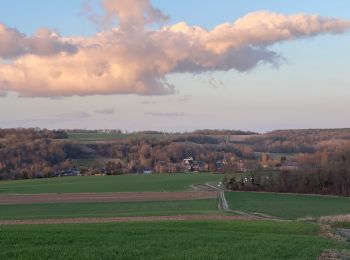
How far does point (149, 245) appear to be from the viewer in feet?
55.6

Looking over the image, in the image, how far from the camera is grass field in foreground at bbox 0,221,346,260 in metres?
15.1

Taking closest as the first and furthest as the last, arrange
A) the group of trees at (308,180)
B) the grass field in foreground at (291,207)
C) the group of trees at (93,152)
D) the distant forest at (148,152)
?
1. the grass field in foreground at (291,207)
2. the group of trees at (308,180)
3. the distant forest at (148,152)
4. the group of trees at (93,152)

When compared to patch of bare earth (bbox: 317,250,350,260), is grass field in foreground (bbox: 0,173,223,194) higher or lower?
lower

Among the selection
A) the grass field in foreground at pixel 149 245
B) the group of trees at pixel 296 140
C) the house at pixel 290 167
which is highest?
the group of trees at pixel 296 140

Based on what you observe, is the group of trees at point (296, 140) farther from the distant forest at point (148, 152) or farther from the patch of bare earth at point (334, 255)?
the patch of bare earth at point (334, 255)

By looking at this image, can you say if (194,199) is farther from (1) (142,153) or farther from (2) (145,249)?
(1) (142,153)

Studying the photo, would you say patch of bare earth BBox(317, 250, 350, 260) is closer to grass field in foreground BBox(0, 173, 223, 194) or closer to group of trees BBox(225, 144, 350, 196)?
group of trees BBox(225, 144, 350, 196)

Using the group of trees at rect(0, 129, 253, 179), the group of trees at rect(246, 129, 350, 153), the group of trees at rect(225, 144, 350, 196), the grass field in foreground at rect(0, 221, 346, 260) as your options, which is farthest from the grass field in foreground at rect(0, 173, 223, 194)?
the grass field in foreground at rect(0, 221, 346, 260)

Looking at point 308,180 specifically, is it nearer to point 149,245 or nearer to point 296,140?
point 149,245

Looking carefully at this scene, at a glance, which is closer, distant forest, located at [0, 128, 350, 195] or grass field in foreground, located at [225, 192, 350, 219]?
grass field in foreground, located at [225, 192, 350, 219]

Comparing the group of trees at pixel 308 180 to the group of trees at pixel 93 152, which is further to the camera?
the group of trees at pixel 93 152

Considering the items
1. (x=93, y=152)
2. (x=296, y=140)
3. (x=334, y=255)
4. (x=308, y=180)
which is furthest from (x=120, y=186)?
(x=296, y=140)

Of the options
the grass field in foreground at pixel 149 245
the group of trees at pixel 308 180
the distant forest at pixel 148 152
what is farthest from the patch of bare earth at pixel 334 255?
the distant forest at pixel 148 152

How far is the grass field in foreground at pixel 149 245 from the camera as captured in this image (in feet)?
49.4
